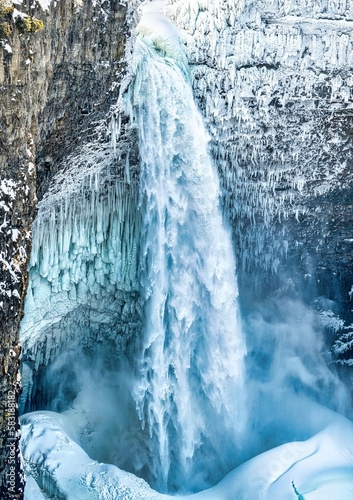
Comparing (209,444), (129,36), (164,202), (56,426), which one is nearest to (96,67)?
(129,36)

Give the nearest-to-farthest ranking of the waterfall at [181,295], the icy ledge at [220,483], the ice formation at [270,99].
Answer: the icy ledge at [220,483] < the waterfall at [181,295] < the ice formation at [270,99]

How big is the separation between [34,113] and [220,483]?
19.9 ft

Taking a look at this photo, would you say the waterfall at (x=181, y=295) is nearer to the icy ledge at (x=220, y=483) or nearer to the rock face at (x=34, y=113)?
the rock face at (x=34, y=113)

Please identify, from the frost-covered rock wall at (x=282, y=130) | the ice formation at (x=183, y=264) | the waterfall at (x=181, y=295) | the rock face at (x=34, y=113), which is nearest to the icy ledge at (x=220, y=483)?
the ice formation at (x=183, y=264)

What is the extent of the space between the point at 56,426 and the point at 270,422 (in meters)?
4.03

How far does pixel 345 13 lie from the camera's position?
1491 centimetres

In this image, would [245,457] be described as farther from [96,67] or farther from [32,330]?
[96,67]

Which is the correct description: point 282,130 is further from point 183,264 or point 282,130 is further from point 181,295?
point 181,295

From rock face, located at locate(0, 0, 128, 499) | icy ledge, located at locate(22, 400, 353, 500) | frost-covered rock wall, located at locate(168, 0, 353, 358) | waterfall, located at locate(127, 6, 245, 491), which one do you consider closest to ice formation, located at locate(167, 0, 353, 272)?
frost-covered rock wall, located at locate(168, 0, 353, 358)

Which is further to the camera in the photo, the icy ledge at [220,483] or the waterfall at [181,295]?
the waterfall at [181,295]

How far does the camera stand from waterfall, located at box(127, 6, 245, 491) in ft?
44.8

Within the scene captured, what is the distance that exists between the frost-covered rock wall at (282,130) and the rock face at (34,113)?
102 inches

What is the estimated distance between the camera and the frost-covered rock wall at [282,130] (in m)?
14.6

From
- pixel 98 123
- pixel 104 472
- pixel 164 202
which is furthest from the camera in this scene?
pixel 164 202
